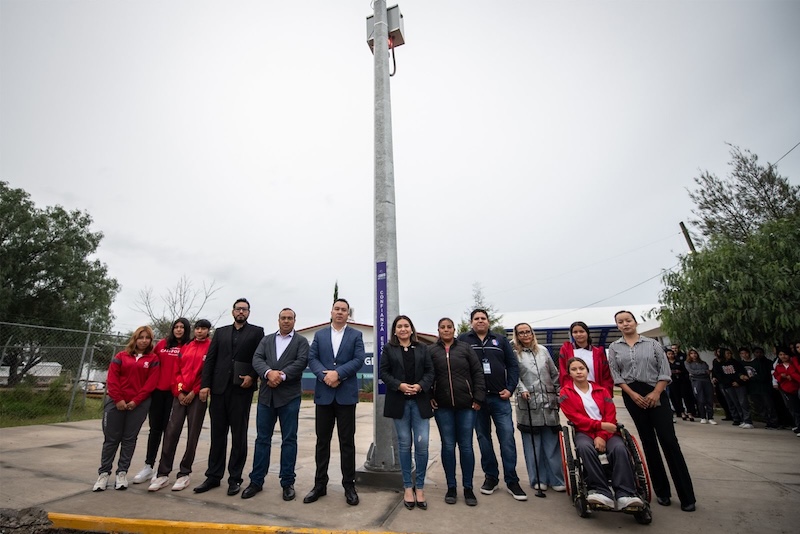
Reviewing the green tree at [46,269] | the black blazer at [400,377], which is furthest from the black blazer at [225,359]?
the green tree at [46,269]

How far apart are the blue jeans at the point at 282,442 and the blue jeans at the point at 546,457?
2.54 m

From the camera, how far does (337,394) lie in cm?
404

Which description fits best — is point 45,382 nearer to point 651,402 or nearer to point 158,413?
point 158,413

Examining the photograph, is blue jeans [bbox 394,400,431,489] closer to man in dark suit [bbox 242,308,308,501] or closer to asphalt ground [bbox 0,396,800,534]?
asphalt ground [bbox 0,396,800,534]

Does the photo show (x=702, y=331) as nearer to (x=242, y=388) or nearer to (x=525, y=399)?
(x=525, y=399)

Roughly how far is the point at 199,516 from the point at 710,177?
54.9 ft

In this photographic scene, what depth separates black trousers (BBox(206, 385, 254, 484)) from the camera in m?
4.17

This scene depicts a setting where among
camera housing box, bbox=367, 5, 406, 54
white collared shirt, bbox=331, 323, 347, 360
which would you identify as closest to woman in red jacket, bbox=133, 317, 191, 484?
white collared shirt, bbox=331, 323, 347, 360

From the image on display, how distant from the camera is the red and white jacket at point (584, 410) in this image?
371cm

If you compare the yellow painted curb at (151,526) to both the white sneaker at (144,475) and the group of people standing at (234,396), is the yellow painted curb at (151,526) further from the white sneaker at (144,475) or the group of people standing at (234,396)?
the white sneaker at (144,475)

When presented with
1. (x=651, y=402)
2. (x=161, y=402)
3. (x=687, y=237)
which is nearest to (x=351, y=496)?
(x=161, y=402)

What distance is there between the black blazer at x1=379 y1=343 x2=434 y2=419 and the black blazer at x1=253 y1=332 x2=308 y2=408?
0.91 metres

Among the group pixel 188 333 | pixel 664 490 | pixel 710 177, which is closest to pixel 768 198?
pixel 710 177

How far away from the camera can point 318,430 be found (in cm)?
404
